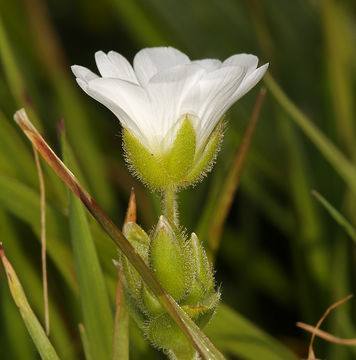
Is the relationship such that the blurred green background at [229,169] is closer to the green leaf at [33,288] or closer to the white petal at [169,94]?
the green leaf at [33,288]

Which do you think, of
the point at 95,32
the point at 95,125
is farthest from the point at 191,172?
the point at 95,32

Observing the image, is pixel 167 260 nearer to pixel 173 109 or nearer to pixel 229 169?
pixel 173 109

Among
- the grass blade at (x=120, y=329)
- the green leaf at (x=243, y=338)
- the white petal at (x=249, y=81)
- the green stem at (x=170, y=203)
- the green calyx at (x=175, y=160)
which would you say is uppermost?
the white petal at (x=249, y=81)

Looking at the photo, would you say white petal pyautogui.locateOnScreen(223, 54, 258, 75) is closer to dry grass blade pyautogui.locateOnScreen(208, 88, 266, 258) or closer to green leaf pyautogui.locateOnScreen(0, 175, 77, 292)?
dry grass blade pyautogui.locateOnScreen(208, 88, 266, 258)

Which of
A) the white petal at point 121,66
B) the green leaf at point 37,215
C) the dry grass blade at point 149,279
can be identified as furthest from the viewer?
the green leaf at point 37,215

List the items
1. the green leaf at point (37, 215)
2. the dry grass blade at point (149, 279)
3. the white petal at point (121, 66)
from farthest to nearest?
the green leaf at point (37, 215), the white petal at point (121, 66), the dry grass blade at point (149, 279)

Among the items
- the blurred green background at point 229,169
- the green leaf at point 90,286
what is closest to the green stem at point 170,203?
the green leaf at point 90,286

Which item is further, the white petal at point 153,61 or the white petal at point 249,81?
the white petal at point 153,61
